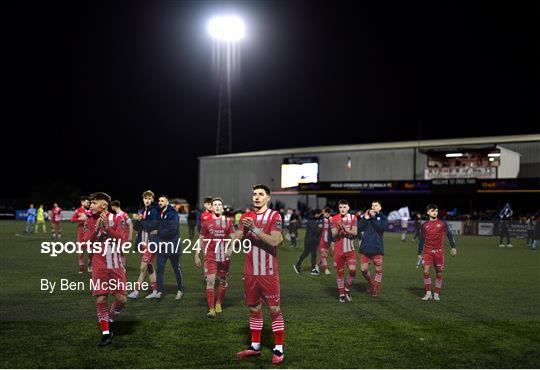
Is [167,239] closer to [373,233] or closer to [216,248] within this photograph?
[216,248]

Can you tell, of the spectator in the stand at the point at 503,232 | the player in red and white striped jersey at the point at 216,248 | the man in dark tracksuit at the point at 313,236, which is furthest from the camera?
the spectator in the stand at the point at 503,232

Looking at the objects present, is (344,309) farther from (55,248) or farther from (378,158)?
(378,158)

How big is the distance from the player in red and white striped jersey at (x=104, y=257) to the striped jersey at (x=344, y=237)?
17.7 feet

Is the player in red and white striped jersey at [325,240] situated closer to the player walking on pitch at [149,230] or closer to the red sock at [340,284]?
the red sock at [340,284]

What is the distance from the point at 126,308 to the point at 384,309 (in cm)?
497

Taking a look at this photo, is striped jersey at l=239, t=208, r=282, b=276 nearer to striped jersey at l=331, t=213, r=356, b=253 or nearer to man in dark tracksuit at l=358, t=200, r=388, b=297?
striped jersey at l=331, t=213, r=356, b=253

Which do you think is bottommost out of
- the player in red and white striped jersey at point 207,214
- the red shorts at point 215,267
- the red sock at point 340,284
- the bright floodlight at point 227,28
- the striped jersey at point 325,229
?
the red sock at point 340,284

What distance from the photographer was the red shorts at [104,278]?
26.0ft

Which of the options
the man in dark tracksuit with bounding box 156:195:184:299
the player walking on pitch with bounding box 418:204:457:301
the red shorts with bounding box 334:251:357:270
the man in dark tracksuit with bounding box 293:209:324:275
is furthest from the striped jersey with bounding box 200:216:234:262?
the man in dark tracksuit with bounding box 293:209:324:275

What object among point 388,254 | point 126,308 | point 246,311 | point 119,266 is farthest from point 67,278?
point 388,254

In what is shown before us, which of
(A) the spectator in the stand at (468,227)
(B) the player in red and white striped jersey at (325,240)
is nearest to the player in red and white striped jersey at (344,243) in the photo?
(B) the player in red and white striped jersey at (325,240)

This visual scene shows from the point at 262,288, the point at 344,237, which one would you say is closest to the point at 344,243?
the point at 344,237

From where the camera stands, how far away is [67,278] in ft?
50.0

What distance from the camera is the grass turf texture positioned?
7.42m
